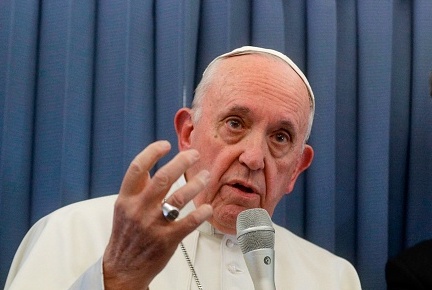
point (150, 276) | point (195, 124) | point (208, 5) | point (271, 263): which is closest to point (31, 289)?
point (150, 276)

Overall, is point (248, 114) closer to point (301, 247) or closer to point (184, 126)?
point (184, 126)

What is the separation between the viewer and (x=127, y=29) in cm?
236

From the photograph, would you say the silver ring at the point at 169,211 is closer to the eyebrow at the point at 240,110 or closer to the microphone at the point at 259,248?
the microphone at the point at 259,248

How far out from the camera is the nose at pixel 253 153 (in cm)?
187

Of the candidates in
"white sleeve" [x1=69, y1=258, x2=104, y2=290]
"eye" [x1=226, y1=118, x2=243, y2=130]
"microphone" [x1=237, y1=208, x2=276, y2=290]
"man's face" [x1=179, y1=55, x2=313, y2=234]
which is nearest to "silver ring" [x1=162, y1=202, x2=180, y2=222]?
"microphone" [x1=237, y1=208, x2=276, y2=290]

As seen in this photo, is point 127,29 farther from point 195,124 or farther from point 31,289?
point 31,289

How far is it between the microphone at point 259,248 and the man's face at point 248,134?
1.91ft

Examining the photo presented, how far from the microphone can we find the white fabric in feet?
2.32

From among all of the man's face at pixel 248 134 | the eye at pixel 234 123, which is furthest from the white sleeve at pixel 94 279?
the eye at pixel 234 123

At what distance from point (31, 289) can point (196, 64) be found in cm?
109

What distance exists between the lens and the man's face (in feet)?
6.22

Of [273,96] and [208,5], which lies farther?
[208,5]

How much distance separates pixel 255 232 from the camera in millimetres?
1256

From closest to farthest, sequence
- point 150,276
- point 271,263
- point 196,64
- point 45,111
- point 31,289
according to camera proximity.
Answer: point 271,263 < point 150,276 < point 31,289 < point 45,111 < point 196,64
